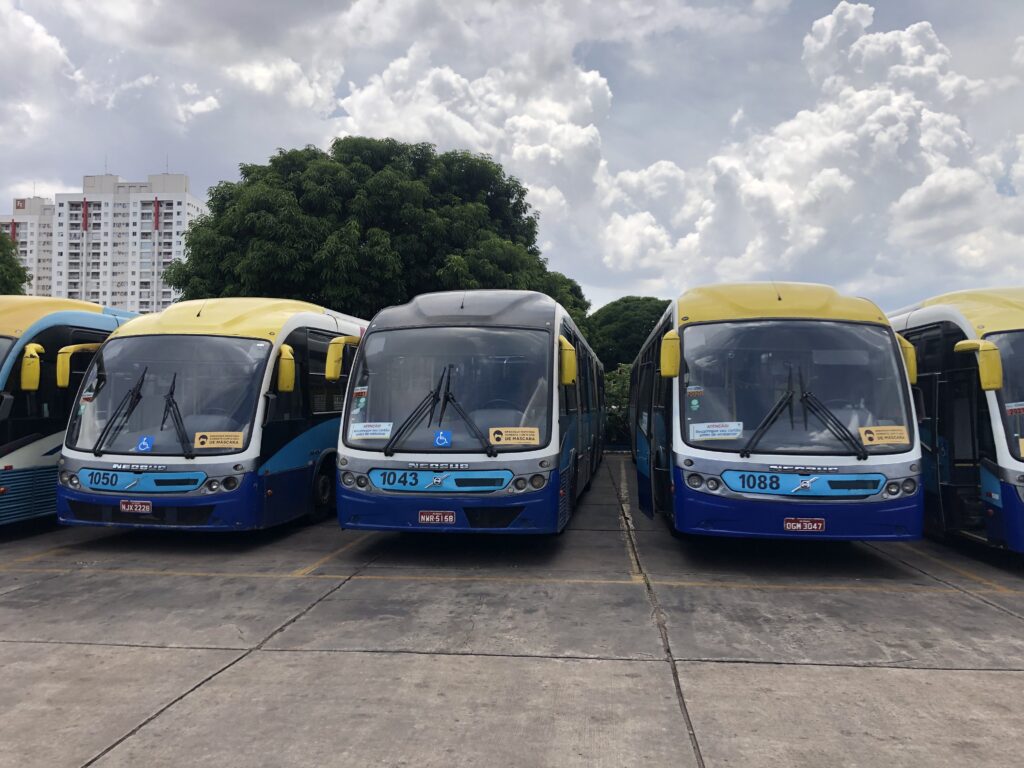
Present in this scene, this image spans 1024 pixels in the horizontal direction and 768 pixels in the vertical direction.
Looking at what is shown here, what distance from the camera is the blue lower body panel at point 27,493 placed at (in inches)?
350

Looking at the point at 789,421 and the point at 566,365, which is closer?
the point at 789,421

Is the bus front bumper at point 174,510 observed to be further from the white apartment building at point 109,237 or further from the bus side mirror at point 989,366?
the white apartment building at point 109,237

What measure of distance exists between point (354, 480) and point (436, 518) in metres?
0.96

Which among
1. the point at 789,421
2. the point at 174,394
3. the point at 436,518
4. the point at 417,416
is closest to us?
the point at 789,421

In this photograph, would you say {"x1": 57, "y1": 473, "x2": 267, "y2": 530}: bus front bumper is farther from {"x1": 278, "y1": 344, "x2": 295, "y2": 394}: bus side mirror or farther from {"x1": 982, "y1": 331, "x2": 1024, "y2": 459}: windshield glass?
{"x1": 982, "y1": 331, "x2": 1024, "y2": 459}: windshield glass

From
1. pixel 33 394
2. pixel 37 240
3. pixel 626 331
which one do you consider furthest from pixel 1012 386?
pixel 37 240

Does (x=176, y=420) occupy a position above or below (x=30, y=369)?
below

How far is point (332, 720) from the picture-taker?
4.03 m

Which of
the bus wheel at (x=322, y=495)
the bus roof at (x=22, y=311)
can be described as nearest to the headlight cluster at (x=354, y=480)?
the bus wheel at (x=322, y=495)

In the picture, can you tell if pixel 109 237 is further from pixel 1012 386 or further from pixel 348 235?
pixel 1012 386

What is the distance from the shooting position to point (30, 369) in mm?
8891

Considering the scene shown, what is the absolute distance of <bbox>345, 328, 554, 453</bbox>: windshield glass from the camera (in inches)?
307

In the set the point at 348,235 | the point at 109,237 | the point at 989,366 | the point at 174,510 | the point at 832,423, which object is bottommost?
the point at 174,510

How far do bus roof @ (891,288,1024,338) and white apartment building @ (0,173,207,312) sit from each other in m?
130
